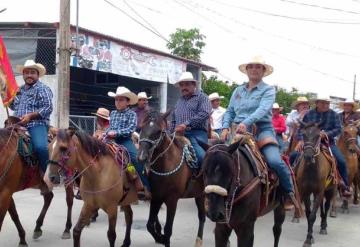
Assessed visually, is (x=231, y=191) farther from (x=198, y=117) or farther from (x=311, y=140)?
(x=311, y=140)

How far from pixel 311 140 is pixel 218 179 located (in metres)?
4.36

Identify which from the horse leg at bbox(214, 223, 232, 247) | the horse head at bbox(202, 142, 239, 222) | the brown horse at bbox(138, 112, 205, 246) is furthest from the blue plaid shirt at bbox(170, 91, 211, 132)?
the horse head at bbox(202, 142, 239, 222)

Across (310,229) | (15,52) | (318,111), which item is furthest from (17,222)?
(15,52)

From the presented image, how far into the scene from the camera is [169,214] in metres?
6.90

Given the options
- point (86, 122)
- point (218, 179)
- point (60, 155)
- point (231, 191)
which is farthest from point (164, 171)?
point (86, 122)

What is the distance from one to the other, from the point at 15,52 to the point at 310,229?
11.5 metres

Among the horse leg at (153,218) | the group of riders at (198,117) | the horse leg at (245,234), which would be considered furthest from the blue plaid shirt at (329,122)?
the horse leg at (245,234)

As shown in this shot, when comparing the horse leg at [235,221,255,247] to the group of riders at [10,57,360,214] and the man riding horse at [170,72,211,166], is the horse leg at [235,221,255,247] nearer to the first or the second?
the group of riders at [10,57,360,214]

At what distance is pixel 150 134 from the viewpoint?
6547 millimetres

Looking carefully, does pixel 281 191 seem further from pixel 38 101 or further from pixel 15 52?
pixel 15 52

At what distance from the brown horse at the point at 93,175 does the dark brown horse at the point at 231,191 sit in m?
1.90

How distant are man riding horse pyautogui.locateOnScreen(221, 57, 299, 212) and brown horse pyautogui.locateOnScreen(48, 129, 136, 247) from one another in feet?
5.78

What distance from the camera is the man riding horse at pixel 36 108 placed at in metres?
7.07

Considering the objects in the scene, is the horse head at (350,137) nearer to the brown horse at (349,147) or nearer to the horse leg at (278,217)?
the brown horse at (349,147)
